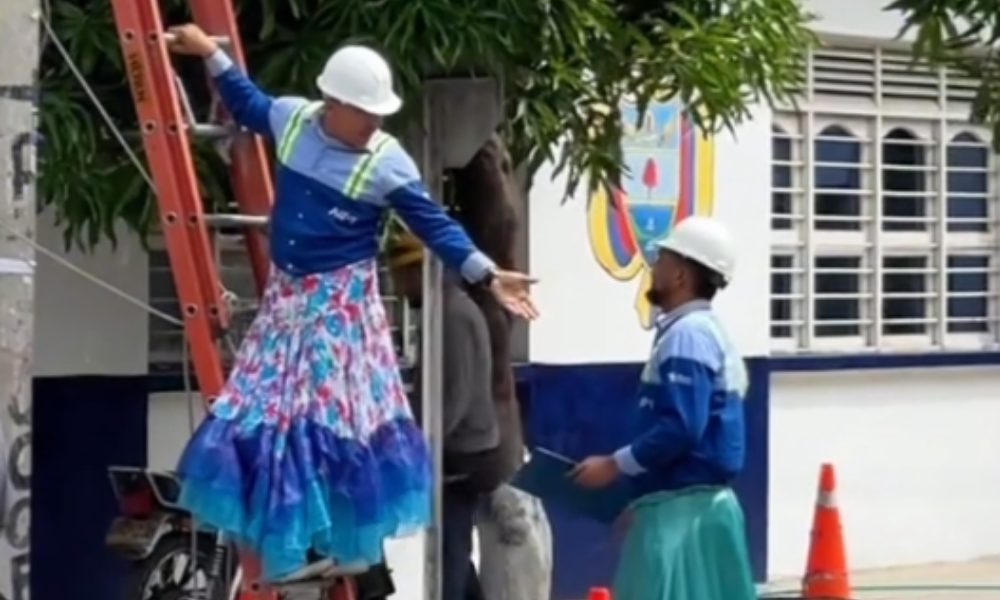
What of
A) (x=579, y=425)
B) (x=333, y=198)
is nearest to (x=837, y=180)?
(x=579, y=425)

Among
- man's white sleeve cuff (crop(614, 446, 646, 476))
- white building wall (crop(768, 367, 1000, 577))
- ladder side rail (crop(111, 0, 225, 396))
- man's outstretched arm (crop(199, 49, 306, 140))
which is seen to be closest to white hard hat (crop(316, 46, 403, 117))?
man's outstretched arm (crop(199, 49, 306, 140))

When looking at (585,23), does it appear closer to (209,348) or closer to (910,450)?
(209,348)

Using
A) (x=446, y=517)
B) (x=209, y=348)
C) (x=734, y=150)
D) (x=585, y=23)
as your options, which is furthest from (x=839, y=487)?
(x=209, y=348)

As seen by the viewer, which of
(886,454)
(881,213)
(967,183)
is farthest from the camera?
(967,183)

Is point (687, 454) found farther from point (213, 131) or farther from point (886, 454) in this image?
point (886, 454)

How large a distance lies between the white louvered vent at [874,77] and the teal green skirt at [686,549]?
612 centimetres

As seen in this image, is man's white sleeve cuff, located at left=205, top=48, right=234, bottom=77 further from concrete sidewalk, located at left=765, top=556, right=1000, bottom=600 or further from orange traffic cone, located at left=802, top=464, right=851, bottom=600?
concrete sidewalk, located at left=765, top=556, right=1000, bottom=600

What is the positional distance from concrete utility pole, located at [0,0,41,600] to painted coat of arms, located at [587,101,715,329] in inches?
245

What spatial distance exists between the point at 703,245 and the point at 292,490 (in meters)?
1.58

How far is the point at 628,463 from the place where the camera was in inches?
277

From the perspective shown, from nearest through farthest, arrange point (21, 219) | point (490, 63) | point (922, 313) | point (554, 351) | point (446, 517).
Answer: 1. point (21, 219)
2. point (490, 63)
3. point (446, 517)
4. point (554, 351)
5. point (922, 313)

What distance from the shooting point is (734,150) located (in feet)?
40.3

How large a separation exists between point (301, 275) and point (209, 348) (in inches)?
13.1

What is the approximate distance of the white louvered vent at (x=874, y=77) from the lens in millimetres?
13188
